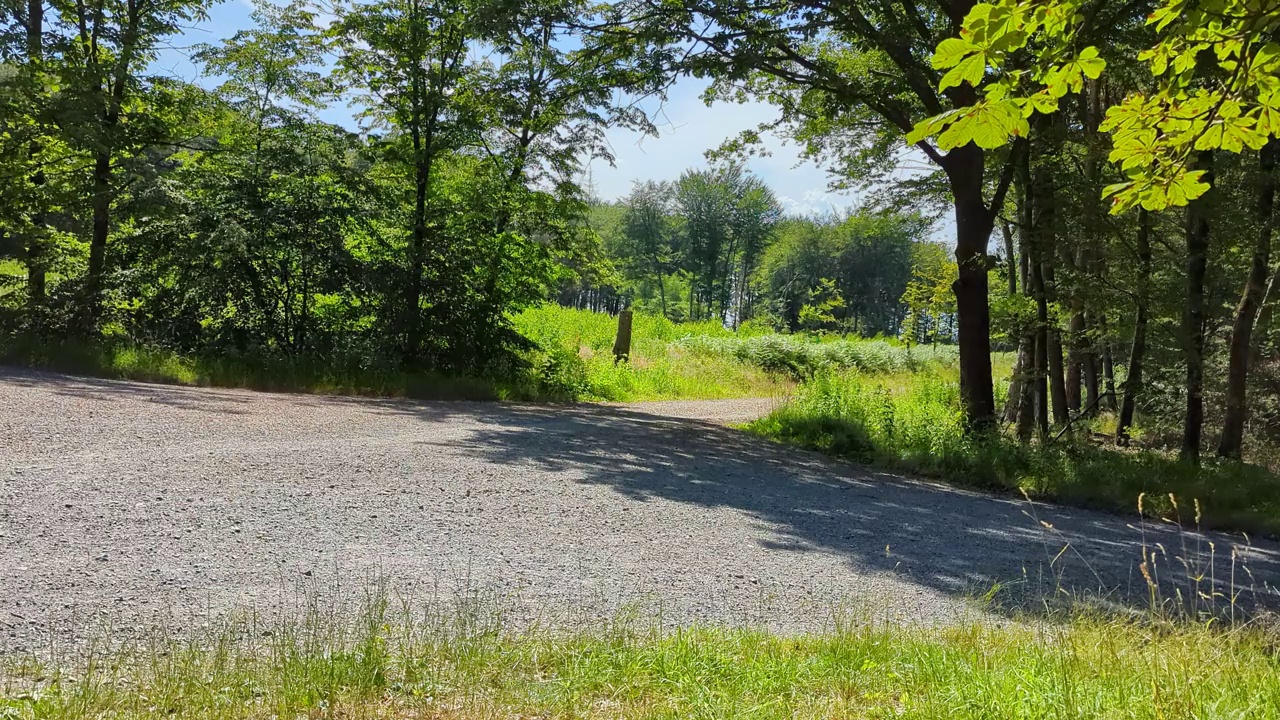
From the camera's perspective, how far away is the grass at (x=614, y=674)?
92.7 inches

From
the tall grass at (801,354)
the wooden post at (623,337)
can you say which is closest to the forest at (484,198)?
the wooden post at (623,337)

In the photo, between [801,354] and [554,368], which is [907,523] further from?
[801,354]

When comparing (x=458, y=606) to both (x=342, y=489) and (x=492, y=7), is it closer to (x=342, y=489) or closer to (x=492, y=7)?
(x=342, y=489)

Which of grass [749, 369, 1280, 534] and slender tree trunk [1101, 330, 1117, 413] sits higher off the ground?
slender tree trunk [1101, 330, 1117, 413]

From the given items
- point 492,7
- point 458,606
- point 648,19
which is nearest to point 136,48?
point 492,7

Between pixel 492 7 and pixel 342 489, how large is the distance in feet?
21.0

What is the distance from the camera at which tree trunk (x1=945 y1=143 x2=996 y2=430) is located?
9.91m

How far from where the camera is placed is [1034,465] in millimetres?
8312

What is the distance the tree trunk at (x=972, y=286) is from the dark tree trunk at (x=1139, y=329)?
2.03m

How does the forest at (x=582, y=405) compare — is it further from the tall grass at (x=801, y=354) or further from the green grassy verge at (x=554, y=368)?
the tall grass at (x=801, y=354)

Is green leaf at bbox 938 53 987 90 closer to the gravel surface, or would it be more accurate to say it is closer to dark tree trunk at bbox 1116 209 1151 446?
the gravel surface

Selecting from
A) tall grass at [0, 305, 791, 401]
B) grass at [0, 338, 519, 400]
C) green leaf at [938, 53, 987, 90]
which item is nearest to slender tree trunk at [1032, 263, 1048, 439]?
tall grass at [0, 305, 791, 401]

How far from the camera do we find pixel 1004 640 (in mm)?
3346

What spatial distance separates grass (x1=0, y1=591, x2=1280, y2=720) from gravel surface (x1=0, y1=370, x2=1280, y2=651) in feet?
1.44
